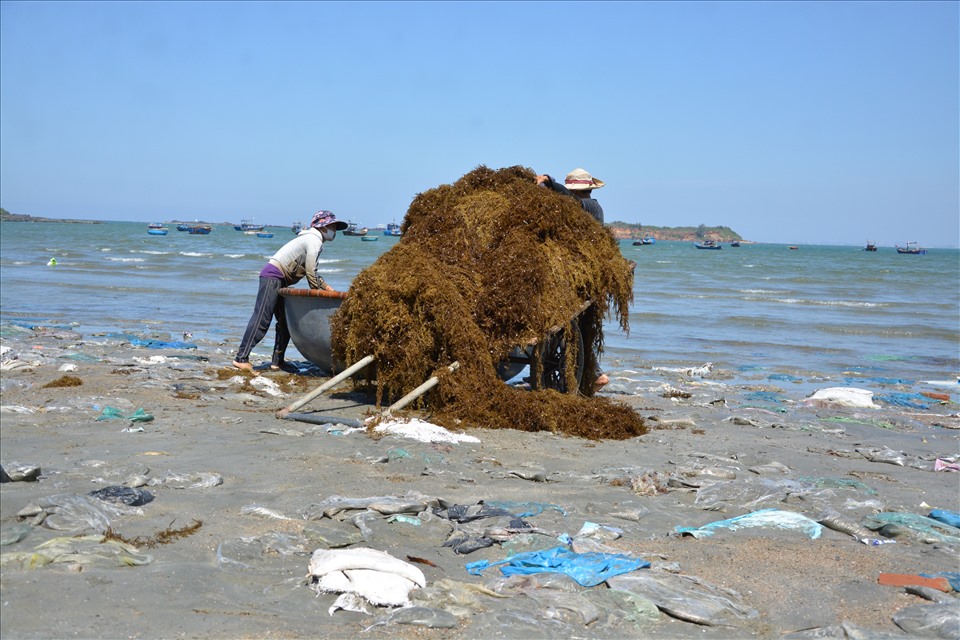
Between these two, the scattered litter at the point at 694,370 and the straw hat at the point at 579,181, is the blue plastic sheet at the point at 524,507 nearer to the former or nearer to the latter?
the straw hat at the point at 579,181

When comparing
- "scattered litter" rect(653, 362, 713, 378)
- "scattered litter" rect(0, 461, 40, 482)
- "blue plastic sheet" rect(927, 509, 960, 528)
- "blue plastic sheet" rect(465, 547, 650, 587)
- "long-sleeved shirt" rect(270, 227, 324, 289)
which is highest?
"long-sleeved shirt" rect(270, 227, 324, 289)

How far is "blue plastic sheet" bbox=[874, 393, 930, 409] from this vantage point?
437 inches

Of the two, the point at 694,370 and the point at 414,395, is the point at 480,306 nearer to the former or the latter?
the point at 414,395

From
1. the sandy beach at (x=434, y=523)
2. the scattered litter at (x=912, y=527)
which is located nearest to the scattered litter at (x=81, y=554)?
the sandy beach at (x=434, y=523)

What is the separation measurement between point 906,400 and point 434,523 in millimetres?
8526

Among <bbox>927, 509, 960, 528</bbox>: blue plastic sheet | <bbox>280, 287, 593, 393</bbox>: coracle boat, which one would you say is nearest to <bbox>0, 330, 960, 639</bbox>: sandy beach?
<bbox>927, 509, 960, 528</bbox>: blue plastic sheet

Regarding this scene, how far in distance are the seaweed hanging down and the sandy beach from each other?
0.35 m

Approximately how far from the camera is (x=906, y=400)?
11.3 m

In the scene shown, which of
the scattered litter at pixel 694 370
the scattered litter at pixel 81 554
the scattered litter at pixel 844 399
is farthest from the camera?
the scattered litter at pixel 694 370

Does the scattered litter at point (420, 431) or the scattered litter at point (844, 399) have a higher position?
the scattered litter at point (420, 431)

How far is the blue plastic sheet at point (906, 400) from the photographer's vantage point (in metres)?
11.1

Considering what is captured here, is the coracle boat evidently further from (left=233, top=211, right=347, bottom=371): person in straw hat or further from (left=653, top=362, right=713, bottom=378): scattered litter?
(left=653, top=362, right=713, bottom=378): scattered litter

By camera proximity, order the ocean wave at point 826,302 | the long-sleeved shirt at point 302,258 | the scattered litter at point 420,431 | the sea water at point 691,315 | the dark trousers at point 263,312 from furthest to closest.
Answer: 1. the ocean wave at point 826,302
2. the sea water at point 691,315
3. the dark trousers at point 263,312
4. the long-sleeved shirt at point 302,258
5. the scattered litter at point 420,431

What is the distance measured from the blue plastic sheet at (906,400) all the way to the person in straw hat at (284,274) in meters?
7.10
